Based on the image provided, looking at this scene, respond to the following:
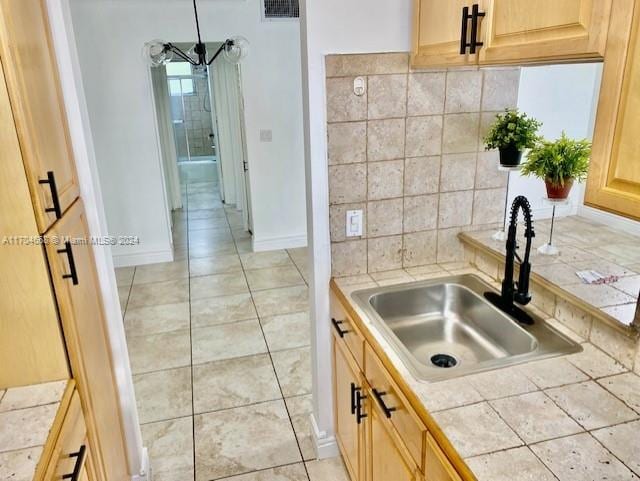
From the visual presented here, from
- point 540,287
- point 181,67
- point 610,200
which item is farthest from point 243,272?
point 181,67

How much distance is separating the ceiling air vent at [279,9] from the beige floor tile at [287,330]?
2880mm

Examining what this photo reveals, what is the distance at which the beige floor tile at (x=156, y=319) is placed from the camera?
11.9ft

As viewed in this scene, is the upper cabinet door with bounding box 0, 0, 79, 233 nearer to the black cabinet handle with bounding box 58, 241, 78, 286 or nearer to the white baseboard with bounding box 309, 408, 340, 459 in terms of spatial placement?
the black cabinet handle with bounding box 58, 241, 78, 286

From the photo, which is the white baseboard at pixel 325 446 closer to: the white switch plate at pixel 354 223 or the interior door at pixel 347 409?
the interior door at pixel 347 409

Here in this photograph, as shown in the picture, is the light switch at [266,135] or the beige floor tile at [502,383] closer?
the beige floor tile at [502,383]

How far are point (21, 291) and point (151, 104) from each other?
12.0ft

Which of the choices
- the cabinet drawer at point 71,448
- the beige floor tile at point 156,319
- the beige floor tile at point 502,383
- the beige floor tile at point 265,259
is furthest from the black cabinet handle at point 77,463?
the beige floor tile at point 265,259

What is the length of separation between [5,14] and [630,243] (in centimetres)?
198

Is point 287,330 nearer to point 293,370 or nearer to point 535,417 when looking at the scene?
point 293,370

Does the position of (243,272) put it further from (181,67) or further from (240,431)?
(181,67)

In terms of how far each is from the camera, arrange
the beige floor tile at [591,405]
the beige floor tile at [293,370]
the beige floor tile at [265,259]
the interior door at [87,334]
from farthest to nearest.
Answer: the beige floor tile at [265,259], the beige floor tile at [293,370], the interior door at [87,334], the beige floor tile at [591,405]

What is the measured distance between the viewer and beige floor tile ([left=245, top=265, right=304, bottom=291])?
4.33 m

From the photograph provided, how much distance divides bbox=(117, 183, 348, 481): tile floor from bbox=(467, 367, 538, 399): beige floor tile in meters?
1.18

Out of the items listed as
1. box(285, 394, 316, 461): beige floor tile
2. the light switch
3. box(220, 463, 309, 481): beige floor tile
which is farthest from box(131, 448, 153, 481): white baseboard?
the light switch
